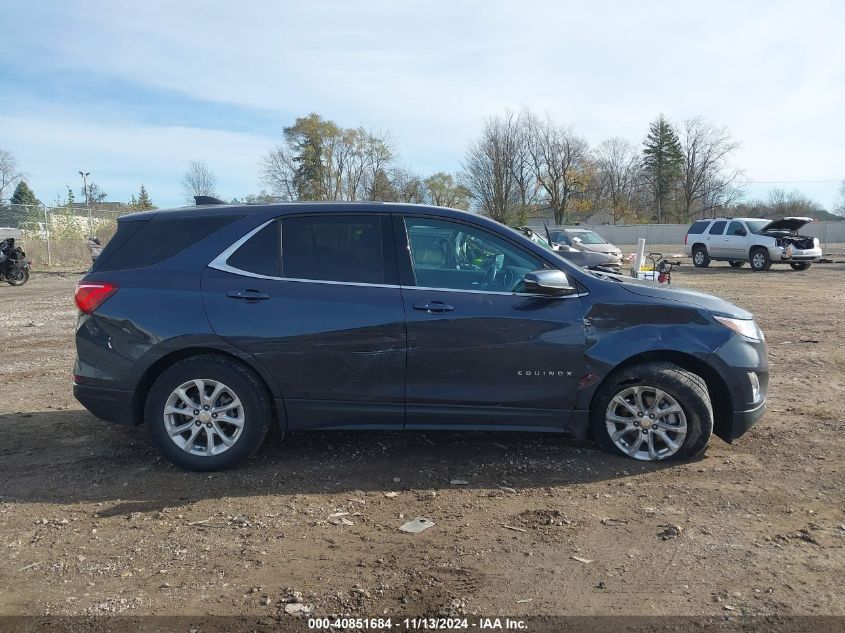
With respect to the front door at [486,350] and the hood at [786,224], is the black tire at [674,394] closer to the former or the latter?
the front door at [486,350]

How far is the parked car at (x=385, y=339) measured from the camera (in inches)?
165

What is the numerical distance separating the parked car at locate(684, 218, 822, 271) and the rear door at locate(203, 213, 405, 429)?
21.7 m

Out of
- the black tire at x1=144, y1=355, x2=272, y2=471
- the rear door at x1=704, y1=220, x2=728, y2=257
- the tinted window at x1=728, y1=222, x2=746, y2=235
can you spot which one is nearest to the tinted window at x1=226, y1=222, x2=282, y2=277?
the black tire at x1=144, y1=355, x2=272, y2=471

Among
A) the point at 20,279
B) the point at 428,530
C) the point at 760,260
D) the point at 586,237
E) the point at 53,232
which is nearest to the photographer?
the point at 428,530

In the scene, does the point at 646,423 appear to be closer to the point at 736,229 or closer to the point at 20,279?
the point at 20,279

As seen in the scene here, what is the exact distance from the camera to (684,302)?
437cm

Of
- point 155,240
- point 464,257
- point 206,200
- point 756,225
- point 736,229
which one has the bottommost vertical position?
point 464,257

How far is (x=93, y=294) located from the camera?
4348 millimetres

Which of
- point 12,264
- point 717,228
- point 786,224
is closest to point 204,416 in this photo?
point 12,264

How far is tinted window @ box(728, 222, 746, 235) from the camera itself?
23828mm

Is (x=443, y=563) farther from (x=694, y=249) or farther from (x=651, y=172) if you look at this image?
(x=651, y=172)

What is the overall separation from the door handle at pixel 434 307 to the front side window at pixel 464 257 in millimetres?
179

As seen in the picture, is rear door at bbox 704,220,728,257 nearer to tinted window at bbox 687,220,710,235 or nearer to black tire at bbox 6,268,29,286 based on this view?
tinted window at bbox 687,220,710,235

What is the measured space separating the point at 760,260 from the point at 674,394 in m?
21.9
